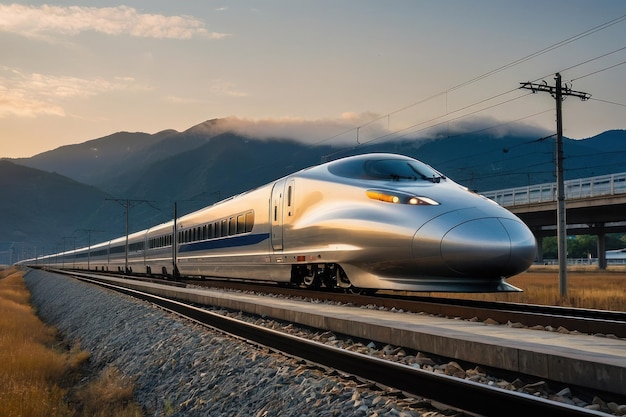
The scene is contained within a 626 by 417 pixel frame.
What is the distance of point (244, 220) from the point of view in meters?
21.9

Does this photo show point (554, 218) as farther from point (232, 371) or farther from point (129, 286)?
point (232, 371)

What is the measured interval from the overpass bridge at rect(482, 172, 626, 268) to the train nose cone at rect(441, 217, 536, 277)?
4411 centimetres

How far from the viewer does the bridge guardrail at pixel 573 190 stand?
51781mm

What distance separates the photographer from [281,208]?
18156mm

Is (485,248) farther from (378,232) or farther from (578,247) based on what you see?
(578,247)

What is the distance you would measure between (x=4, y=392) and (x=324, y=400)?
18.8 ft

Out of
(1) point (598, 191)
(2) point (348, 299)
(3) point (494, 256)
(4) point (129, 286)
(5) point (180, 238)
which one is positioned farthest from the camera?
(1) point (598, 191)

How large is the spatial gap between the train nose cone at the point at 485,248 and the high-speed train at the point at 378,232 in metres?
0.02

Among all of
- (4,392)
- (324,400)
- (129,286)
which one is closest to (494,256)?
(324,400)

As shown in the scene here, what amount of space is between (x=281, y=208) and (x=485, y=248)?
25.2 ft

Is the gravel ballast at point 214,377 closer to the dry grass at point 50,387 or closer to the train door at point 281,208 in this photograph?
the dry grass at point 50,387

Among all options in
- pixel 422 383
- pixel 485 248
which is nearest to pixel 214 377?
pixel 422 383


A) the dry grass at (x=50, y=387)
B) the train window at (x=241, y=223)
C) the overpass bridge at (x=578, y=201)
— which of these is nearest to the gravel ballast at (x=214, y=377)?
the dry grass at (x=50, y=387)

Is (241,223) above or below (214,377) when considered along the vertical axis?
above
